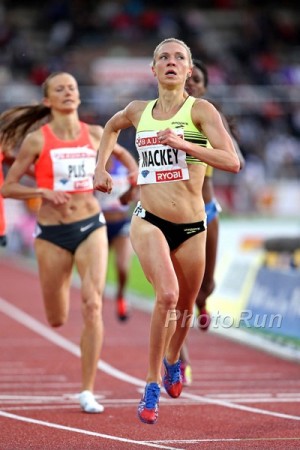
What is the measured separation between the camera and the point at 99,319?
929cm

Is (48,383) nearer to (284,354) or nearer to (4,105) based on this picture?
(284,354)

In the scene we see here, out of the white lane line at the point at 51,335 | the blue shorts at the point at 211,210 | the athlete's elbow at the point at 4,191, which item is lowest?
the white lane line at the point at 51,335

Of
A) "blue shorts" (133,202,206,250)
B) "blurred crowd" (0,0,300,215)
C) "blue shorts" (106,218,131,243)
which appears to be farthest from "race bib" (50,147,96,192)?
"blurred crowd" (0,0,300,215)

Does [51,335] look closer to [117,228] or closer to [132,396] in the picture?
[117,228]

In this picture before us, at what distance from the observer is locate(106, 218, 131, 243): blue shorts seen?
46.5ft

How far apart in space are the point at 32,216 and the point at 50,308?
18.9 metres

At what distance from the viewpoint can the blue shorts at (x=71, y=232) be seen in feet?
30.7

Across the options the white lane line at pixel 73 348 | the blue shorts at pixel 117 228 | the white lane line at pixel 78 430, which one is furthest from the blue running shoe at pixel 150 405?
the blue shorts at pixel 117 228

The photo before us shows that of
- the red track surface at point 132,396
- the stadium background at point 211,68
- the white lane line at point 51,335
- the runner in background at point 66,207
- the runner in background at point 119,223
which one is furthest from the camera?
the stadium background at point 211,68

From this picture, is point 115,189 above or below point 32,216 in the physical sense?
above

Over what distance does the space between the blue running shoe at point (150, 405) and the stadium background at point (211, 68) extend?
53.0 ft

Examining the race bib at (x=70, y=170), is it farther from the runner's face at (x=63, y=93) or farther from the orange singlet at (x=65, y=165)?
the runner's face at (x=63, y=93)

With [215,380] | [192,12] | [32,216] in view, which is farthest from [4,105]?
[215,380]

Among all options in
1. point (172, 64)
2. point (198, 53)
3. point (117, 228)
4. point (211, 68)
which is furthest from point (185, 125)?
point (198, 53)
